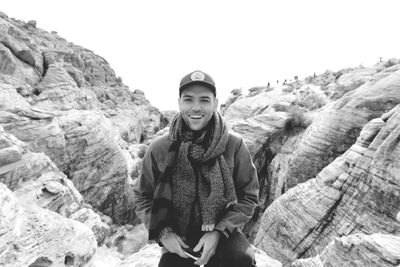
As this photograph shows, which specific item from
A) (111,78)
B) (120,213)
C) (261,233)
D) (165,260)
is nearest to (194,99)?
(165,260)

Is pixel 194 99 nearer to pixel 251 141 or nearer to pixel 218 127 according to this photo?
pixel 218 127

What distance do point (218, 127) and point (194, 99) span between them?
437 millimetres

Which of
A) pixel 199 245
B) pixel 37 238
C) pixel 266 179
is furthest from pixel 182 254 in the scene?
pixel 266 179

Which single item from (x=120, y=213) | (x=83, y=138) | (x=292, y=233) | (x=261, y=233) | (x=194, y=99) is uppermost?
(x=194, y=99)

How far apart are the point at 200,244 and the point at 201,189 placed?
0.62m

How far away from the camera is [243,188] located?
3.12 meters

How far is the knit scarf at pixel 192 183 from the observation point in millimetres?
2879

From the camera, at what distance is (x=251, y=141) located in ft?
70.7

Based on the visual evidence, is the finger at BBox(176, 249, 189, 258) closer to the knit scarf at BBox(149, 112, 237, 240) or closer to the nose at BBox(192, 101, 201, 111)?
the knit scarf at BBox(149, 112, 237, 240)

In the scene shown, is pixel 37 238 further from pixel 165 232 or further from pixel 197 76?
pixel 197 76

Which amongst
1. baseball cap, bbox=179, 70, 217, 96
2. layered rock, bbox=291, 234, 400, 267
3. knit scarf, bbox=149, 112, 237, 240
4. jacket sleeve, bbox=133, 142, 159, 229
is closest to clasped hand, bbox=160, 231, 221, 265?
knit scarf, bbox=149, 112, 237, 240

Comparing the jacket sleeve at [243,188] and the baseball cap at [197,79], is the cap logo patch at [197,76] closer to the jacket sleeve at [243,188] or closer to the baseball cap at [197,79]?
the baseball cap at [197,79]

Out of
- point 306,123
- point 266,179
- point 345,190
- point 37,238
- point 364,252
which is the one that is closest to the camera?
point 364,252

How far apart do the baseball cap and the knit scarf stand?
0.50 meters
